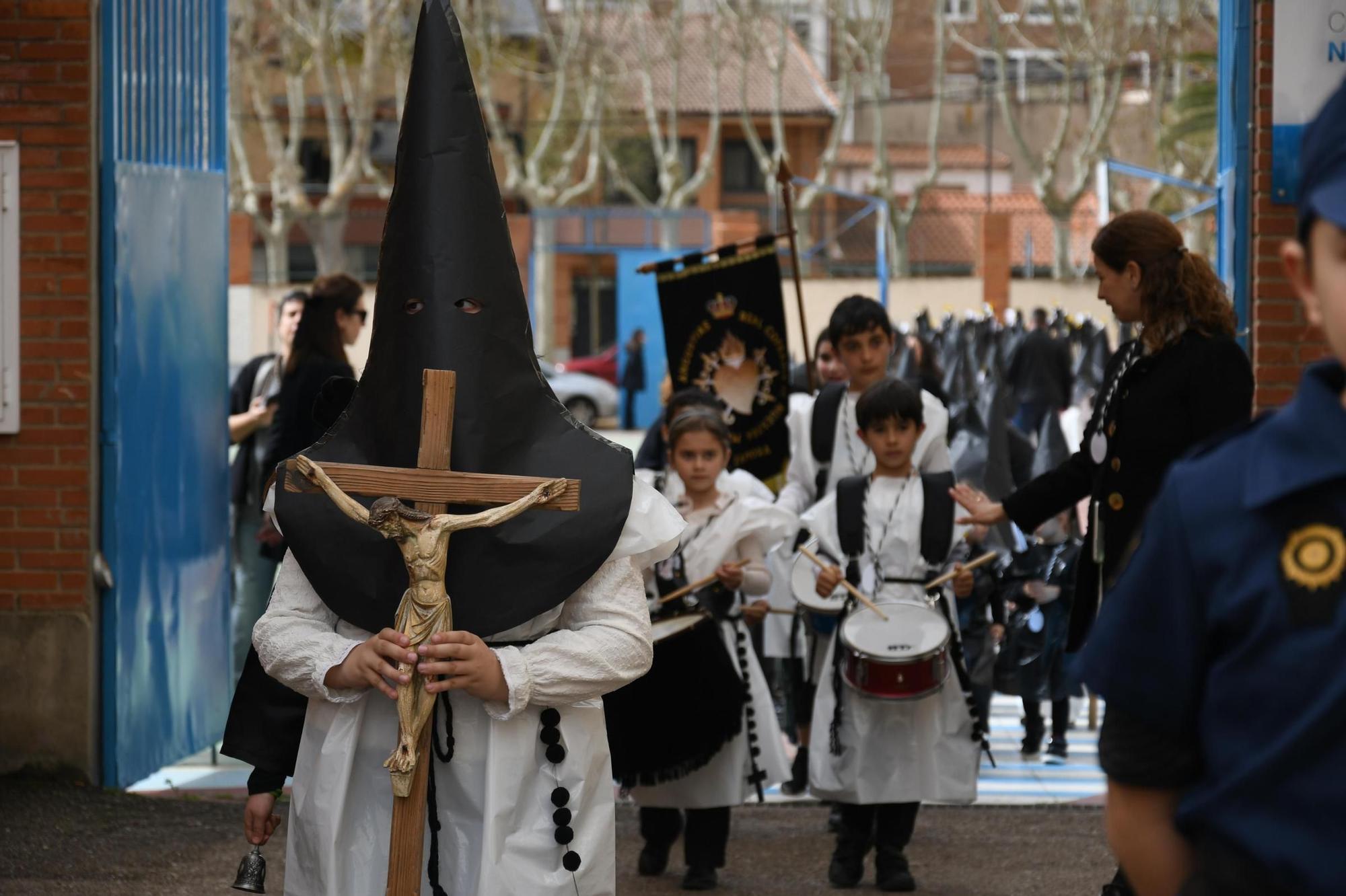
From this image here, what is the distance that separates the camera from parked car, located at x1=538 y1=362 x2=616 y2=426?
36.6 meters

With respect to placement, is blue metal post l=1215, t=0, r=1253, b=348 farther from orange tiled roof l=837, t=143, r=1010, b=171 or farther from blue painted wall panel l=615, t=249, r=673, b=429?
orange tiled roof l=837, t=143, r=1010, b=171

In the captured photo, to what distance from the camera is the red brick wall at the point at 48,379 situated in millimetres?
7379

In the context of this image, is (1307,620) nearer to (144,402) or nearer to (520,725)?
(520,725)

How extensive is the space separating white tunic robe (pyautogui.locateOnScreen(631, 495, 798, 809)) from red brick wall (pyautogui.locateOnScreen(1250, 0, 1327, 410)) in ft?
5.76

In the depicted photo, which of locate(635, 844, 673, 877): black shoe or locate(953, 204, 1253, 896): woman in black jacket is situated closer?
locate(953, 204, 1253, 896): woman in black jacket

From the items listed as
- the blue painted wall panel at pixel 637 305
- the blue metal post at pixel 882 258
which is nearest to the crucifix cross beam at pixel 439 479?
the blue metal post at pixel 882 258

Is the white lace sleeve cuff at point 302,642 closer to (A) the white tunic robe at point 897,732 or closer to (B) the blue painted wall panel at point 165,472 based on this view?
(A) the white tunic robe at point 897,732

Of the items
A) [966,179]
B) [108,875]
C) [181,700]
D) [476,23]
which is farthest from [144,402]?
[966,179]

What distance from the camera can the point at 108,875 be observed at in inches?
255

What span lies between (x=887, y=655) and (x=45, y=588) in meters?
3.27

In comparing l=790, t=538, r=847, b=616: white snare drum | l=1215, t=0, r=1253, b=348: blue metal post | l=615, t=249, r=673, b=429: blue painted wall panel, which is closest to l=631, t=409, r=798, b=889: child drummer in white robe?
l=790, t=538, r=847, b=616: white snare drum

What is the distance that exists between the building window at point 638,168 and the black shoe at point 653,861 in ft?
147

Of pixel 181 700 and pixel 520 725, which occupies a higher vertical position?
pixel 520 725

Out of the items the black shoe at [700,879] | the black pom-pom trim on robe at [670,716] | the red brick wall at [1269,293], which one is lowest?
the black shoe at [700,879]
